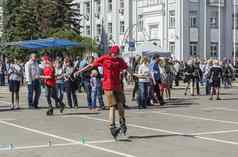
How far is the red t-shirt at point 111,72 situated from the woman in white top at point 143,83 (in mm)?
8079

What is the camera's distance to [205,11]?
6881 centimetres

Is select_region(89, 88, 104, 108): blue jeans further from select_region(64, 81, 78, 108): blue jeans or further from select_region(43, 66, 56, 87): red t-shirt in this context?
select_region(43, 66, 56, 87): red t-shirt

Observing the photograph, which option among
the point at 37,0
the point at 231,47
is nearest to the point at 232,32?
the point at 231,47

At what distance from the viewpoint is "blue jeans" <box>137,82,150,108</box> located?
22141 millimetres

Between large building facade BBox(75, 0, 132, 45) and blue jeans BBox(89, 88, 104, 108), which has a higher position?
large building facade BBox(75, 0, 132, 45)

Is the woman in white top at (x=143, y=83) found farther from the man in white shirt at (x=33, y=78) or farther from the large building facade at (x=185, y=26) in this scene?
the large building facade at (x=185, y=26)

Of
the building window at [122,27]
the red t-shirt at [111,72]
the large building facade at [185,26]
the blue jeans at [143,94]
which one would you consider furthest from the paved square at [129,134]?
the building window at [122,27]

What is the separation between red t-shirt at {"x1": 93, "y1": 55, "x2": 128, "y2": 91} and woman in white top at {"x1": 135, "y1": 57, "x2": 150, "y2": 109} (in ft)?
26.5

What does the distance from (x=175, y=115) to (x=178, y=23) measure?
48.6m

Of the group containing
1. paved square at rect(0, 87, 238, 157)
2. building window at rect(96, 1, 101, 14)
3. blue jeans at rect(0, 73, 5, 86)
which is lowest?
paved square at rect(0, 87, 238, 157)

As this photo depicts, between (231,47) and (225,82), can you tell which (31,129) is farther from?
(231,47)

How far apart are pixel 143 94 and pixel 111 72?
8.42 m

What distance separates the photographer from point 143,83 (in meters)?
22.5

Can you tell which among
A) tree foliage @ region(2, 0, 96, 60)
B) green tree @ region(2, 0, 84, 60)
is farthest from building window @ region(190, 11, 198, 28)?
green tree @ region(2, 0, 84, 60)
